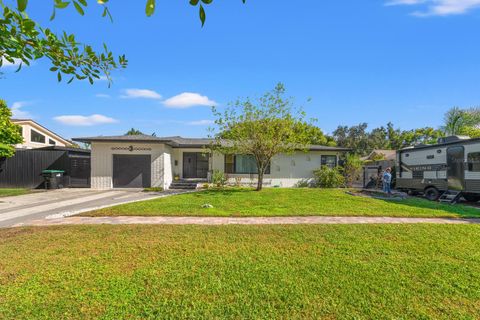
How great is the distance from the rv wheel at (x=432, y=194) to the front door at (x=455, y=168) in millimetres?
751

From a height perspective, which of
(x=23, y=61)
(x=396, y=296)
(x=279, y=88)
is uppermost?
(x=279, y=88)

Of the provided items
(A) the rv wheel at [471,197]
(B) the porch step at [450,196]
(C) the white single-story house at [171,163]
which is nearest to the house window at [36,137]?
(C) the white single-story house at [171,163]

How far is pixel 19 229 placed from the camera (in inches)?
237

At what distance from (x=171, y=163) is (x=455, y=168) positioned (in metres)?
15.6

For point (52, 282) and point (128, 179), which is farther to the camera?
point (128, 179)

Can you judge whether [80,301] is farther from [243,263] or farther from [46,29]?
[46,29]

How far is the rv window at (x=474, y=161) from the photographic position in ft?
33.0

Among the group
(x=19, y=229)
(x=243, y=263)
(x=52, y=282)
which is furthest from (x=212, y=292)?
(x=19, y=229)

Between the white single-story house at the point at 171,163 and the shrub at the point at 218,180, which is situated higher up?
the white single-story house at the point at 171,163

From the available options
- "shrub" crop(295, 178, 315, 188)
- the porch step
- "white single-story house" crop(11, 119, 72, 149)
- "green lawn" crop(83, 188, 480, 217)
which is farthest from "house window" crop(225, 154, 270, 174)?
"white single-story house" crop(11, 119, 72, 149)

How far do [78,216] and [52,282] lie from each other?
4776 mm

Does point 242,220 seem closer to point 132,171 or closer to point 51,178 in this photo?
point 132,171

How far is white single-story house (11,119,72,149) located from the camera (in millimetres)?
26978

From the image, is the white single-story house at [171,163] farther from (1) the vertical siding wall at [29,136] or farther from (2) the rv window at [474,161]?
(1) the vertical siding wall at [29,136]
